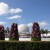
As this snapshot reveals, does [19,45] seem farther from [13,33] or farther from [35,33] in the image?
[13,33]

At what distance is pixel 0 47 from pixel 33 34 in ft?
14.7

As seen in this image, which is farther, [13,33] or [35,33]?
[13,33]

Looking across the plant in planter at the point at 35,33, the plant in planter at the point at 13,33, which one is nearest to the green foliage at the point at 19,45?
the plant in planter at the point at 35,33

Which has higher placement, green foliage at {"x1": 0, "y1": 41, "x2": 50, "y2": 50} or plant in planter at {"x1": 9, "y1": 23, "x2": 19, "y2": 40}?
plant in planter at {"x1": 9, "y1": 23, "x2": 19, "y2": 40}

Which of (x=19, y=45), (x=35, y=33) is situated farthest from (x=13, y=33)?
(x=19, y=45)

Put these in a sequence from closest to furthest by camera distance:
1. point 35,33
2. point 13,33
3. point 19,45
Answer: point 19,45 < point 35,33 < point 13,33

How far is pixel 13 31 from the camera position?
22469 millimetres

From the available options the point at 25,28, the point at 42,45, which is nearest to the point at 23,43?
the point at 42,45

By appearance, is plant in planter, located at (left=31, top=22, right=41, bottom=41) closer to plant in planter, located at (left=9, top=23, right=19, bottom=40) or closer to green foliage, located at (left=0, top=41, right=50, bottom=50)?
plant in planter, located at (left=9, top=23, right=19, bottom=40)

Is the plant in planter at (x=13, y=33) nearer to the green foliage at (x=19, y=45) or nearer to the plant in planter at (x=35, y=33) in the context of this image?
the plant in planter at (x=35, y=33)

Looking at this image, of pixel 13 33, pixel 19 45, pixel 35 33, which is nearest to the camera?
pixel 19 45

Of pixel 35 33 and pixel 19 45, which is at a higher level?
pixel 35 33

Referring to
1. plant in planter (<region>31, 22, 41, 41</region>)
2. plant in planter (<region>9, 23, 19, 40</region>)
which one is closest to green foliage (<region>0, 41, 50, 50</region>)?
plant in planter (<region>31, 22, 41, 41</region>)

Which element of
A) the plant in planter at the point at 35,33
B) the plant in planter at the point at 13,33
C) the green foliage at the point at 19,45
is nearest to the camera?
the green foliage at the point at 19,45
